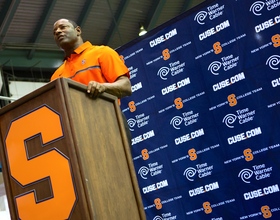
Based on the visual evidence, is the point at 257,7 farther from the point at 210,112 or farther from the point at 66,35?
the point at 66,35

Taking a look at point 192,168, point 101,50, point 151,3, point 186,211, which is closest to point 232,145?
point 192,168

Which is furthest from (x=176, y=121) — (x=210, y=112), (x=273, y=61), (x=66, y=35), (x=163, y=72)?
(x=66, y=35)

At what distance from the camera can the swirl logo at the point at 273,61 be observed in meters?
6.52

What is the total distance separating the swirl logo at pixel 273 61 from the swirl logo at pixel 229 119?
792 millimetres

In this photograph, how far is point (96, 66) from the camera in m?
3.70

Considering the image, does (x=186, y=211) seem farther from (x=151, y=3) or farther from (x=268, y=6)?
(x=151, y=3)

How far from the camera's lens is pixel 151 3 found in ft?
40.5

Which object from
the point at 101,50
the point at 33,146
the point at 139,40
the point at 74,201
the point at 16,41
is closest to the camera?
the point at 74,201

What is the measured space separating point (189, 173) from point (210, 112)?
0.88 meters

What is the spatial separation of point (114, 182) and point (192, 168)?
4325mm

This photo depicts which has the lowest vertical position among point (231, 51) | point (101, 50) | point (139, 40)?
point (101, 50)

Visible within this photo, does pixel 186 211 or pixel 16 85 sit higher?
pixel 16 85

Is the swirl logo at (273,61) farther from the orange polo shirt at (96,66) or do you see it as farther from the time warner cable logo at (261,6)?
the orange polo shirt at (96,66)

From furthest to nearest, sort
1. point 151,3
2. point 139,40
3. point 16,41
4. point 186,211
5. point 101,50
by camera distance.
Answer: point 151,3 < point 16,41 < point 139,40 < point 186,211 < point 101,50
